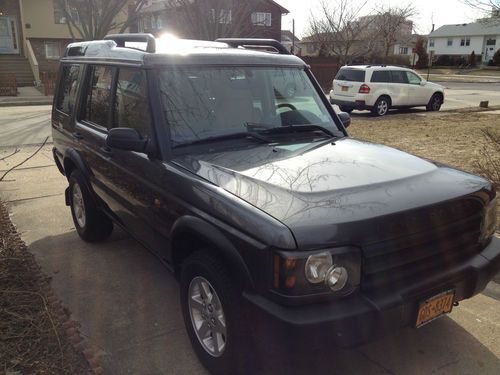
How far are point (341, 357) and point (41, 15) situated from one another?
33967 millimetres

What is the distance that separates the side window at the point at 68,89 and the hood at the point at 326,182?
2410 mm

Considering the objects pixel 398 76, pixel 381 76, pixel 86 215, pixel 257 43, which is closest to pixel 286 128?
pixel 257 43

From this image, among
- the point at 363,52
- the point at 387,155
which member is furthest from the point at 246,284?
the point at 363,52

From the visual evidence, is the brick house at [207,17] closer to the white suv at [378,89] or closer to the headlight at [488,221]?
the white suv at [378,89]

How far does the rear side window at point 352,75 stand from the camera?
16.6m

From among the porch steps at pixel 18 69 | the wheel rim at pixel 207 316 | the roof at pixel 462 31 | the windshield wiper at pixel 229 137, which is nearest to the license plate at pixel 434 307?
the wheel rim at pixel 207 316

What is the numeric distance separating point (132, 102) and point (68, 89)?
1.95m

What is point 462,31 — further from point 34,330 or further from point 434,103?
point 34,330

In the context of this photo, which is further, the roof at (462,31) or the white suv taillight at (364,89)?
the roof at (462,31)

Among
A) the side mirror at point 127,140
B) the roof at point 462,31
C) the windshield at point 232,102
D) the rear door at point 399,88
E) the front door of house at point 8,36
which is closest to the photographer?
the side mirror at point 127,140

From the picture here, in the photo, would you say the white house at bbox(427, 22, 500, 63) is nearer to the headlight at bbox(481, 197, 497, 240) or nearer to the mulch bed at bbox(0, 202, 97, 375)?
the headlight at bbox(481, 197, 497, 240)

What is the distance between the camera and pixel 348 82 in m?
16.9

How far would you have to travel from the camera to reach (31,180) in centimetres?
765

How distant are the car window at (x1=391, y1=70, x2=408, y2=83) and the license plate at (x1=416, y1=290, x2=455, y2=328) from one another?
1581cm
